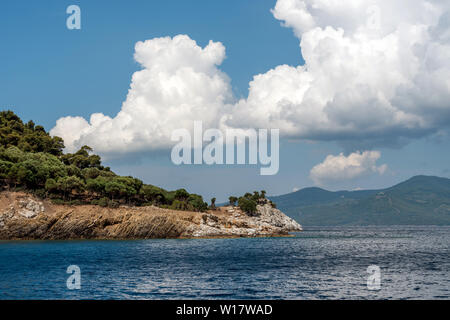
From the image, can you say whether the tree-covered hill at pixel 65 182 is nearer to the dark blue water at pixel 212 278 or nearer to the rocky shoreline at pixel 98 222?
the rocky shoreline at pixel 98 222

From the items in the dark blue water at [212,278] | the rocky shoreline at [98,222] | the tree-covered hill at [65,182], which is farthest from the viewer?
the tree-covered hill at [65,182]

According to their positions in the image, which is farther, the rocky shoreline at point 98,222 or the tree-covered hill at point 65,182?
the tree-covered hill at point 65,182

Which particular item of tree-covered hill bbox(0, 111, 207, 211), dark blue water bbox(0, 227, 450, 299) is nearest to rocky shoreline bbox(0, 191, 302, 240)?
tree-covered hill bbox(0, 111, 207, 211)

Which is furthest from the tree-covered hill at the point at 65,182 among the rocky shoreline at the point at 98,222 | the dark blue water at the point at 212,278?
the dark blue water at the point at 212,278

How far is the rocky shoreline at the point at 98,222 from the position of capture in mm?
115500

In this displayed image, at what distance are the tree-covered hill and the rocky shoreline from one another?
571 cm

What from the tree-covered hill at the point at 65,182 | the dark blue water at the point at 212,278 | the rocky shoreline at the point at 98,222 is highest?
the tree-covered hill at the point at 65,182

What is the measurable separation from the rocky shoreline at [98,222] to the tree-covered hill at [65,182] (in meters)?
5.71

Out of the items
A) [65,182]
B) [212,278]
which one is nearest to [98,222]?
[65,182]

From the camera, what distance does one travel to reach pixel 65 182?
130 meters

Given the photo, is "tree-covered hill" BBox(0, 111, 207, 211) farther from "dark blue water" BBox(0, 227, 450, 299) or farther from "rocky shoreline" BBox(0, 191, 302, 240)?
"dark blue water" BBox(0, 227, 450, 299)

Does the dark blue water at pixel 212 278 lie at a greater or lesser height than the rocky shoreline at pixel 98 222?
lesser

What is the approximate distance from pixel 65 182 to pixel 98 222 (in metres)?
17.2

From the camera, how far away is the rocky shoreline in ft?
379
